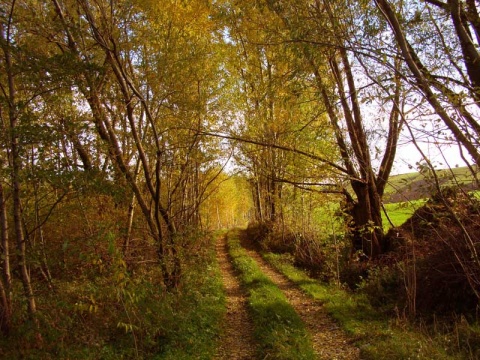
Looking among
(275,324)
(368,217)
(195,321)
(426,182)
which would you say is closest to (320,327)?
(275,324)

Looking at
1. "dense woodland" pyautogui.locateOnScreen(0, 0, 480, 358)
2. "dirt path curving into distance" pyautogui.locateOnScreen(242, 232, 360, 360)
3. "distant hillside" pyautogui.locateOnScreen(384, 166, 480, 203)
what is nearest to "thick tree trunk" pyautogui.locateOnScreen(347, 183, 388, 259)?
"dense woodland" pyautogui.locateOnScreen(0, 0, 480, 358)

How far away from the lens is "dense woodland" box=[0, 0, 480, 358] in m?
4.70

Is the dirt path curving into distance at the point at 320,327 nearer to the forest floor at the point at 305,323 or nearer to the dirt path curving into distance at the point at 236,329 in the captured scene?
the forest floor at the point at 305,323

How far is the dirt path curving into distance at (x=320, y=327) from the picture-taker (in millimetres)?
5535

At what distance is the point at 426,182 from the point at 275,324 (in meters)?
3.82

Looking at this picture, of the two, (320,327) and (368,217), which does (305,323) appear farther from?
(368,217)

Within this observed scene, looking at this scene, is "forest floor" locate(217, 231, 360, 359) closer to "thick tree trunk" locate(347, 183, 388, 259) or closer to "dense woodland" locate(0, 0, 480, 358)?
"dense woodland" locate(0, 0, 480, 358)

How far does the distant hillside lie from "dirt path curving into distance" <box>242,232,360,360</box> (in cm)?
277

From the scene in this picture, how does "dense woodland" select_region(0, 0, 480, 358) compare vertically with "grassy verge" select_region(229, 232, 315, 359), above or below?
above

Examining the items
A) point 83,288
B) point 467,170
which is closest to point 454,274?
point 467,170

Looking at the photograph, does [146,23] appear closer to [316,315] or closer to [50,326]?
[50,326]

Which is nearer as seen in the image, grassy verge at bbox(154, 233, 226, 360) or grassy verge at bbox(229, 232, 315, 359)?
grassy verge at bbox(229, 232, 315, 359)

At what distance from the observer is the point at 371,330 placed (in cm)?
614

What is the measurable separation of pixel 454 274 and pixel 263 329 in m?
3.87
